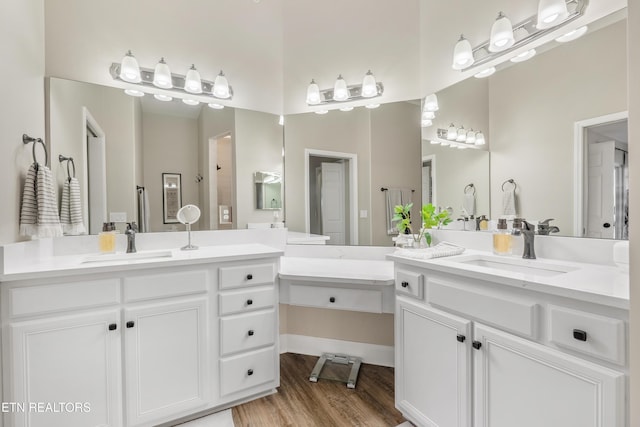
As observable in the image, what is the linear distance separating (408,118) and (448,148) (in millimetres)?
393

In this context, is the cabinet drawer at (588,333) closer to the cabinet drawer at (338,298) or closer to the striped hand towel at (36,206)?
the cabinet drawer at (338,298)

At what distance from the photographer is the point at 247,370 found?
186 cm

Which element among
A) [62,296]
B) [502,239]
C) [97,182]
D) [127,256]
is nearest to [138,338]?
[62,296]

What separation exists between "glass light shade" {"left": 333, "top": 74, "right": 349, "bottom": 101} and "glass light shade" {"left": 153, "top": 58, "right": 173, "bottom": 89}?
1.23 meters

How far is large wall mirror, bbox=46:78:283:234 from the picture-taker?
1.91 m

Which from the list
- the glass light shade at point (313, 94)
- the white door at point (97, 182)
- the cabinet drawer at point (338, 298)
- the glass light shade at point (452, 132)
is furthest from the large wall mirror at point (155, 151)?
the glass light shade at point (452, 132)

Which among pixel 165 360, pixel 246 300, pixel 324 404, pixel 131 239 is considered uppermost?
pixel 131 239

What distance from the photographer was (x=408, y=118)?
226 centimetres

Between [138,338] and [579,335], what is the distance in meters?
1.89

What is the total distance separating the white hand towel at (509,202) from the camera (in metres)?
1.68

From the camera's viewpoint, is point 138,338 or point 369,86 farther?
point 369,86

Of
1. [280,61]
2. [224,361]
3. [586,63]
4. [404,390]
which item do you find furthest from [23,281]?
[586,63]

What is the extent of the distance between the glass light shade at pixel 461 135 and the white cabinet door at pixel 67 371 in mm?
2254

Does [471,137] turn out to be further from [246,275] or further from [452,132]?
[246,275]
